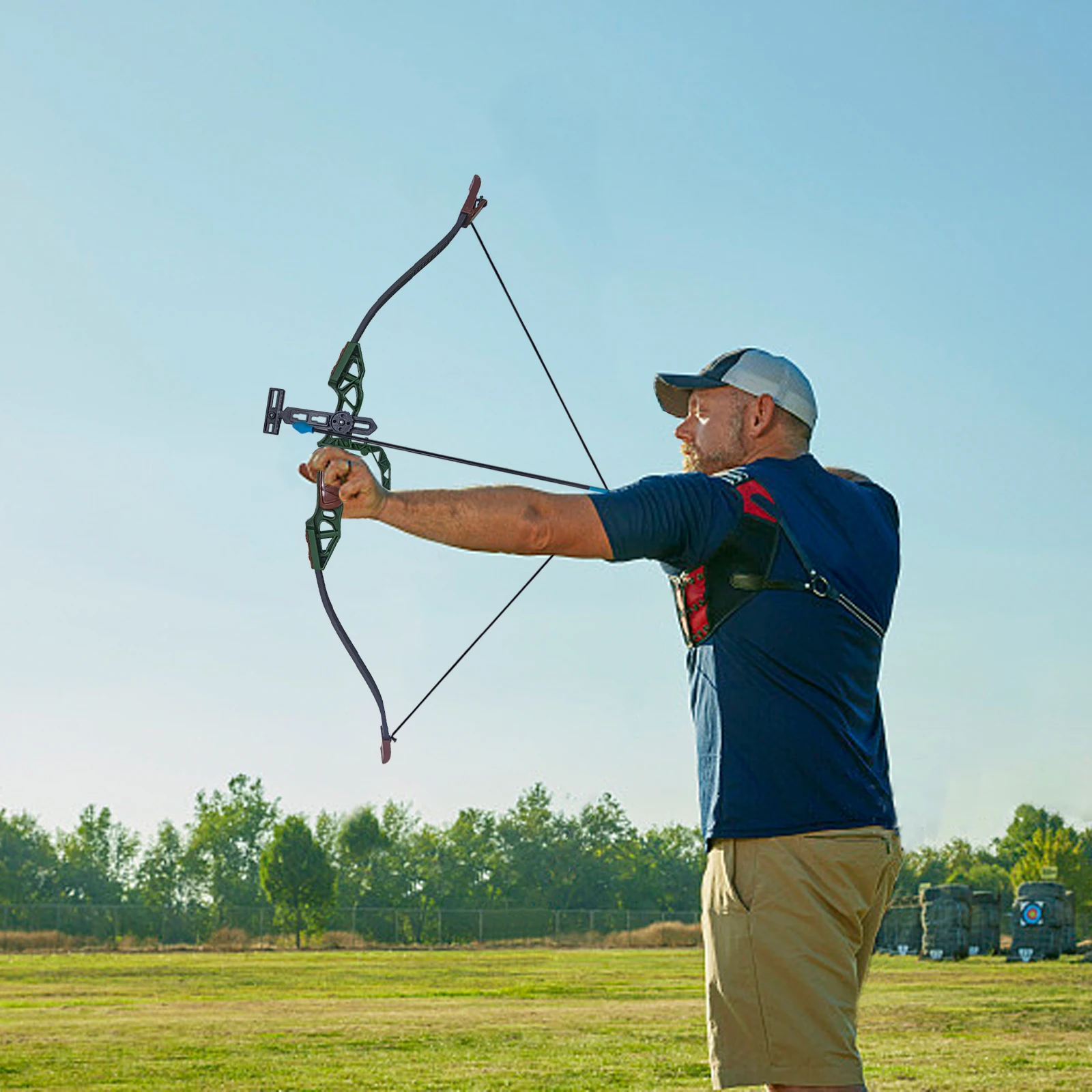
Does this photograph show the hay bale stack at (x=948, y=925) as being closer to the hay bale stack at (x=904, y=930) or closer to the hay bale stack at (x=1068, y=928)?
the hay bale stack at (x=1068, y=928)

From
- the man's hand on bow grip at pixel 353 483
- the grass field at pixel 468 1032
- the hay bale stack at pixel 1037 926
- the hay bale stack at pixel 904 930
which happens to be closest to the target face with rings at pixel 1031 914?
the hay bale stack at pixel 1037 926

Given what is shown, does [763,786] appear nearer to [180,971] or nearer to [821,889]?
[821,889]

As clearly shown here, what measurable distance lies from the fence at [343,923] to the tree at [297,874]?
4.05 feet

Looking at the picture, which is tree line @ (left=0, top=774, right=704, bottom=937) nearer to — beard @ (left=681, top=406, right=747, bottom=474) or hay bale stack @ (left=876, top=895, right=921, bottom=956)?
hay bale stack @ (left=876, top=895, right=921, bottom=956)

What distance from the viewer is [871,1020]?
1279 centimetres

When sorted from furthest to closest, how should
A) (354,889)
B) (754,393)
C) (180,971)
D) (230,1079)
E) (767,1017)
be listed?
(354,889) → (180,971) → (230,1079) → (754,393) → (767,1017)

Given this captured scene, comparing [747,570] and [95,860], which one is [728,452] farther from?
[95,860]

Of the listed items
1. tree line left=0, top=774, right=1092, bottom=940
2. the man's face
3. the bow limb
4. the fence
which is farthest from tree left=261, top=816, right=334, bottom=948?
the man's face

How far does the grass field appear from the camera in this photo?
807 cm

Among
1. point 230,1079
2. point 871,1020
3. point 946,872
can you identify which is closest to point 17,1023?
point 230,1079

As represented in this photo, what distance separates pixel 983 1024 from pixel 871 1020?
948 millimetres

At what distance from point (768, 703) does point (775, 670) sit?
7 cm

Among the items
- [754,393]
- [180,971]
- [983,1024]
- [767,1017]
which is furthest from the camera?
[180,971]

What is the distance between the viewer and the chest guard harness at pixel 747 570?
2883mm
